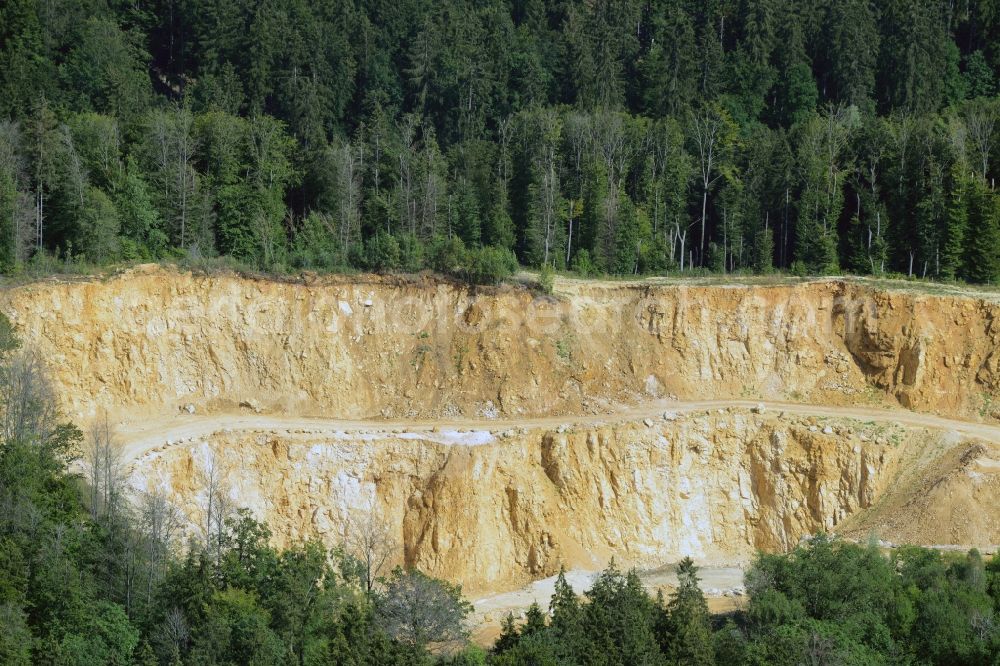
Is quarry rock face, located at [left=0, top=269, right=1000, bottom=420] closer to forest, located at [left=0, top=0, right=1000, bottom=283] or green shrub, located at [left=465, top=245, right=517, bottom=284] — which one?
green shrub, located at [left=465, top=245, right=517, bottom=284]

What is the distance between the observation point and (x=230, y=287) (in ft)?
231

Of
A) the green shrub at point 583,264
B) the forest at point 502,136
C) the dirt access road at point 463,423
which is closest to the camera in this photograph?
the dirt access road at point 463,423

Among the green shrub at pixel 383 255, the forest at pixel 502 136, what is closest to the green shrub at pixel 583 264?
the forest at pixel 502 136

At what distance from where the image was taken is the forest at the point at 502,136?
76.0 meters

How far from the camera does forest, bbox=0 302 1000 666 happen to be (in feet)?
161

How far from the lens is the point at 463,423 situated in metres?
69.4

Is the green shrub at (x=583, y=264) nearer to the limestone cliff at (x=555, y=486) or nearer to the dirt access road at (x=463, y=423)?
the dirt access road at (x=463, y=423)

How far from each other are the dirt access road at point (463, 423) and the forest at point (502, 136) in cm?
859

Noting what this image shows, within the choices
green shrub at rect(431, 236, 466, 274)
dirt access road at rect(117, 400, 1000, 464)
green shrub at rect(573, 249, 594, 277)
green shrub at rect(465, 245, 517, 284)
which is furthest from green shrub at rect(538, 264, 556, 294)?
dirt access road at rect(117, 400, 1000, 464)

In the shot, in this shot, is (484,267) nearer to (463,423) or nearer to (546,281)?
(546,281)

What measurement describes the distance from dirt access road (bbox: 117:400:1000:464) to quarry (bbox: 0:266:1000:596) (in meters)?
0.18

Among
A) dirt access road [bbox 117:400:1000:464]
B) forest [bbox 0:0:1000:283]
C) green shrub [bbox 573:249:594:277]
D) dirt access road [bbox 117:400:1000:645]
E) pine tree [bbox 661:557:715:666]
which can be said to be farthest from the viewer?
green shrub [bbox 573:249:594:277]

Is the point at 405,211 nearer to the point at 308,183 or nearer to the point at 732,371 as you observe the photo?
the point at 308,183

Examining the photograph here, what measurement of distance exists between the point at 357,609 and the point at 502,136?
43542mm
